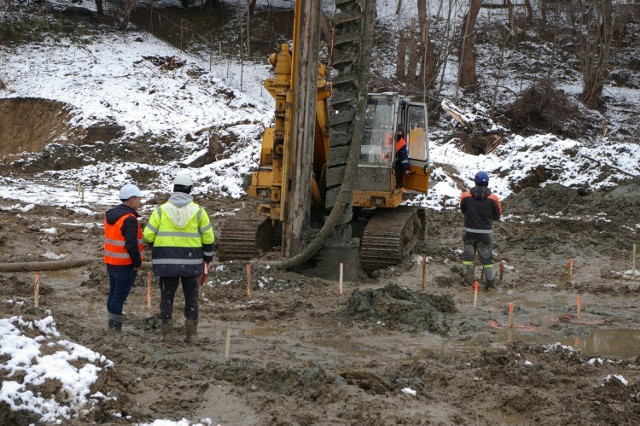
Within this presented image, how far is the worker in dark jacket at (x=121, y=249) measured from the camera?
8203mm

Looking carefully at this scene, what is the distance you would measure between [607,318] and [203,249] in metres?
5.01

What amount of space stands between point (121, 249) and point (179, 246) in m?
0.60

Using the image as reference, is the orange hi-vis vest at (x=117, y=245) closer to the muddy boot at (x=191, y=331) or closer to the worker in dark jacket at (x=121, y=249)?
the worker in dark jacket at (x=121, y=249)

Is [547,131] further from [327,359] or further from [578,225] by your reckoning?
[327,359]

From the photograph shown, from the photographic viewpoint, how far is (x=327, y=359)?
8016 millimetres

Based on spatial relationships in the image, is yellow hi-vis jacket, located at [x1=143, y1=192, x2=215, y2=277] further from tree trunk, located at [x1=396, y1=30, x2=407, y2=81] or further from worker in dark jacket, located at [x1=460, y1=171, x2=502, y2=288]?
tree trunk, located at [x1=396, y1=30, x2=407, y2=81]

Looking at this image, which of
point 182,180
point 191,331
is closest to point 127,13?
point 182,180

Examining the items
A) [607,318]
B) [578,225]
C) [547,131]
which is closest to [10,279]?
[607,318]

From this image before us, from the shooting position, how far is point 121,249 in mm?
8234

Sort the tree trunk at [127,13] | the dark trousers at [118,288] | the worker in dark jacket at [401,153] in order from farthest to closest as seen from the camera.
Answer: the tree trunk at [127,13] → the worker in dark jacket at [401,153] → the dark trousers at [118,288]

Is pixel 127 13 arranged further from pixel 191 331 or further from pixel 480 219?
pixel 191 331

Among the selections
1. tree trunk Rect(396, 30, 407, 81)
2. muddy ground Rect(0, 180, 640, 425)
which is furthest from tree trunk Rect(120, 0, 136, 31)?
muddy ground Rect(0, 180, 640, 425)

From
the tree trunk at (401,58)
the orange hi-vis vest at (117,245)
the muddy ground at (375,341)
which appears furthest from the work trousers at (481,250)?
the tree trunk at (401,58)

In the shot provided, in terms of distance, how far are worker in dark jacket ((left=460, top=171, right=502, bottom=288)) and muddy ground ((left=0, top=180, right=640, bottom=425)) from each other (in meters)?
0.31
